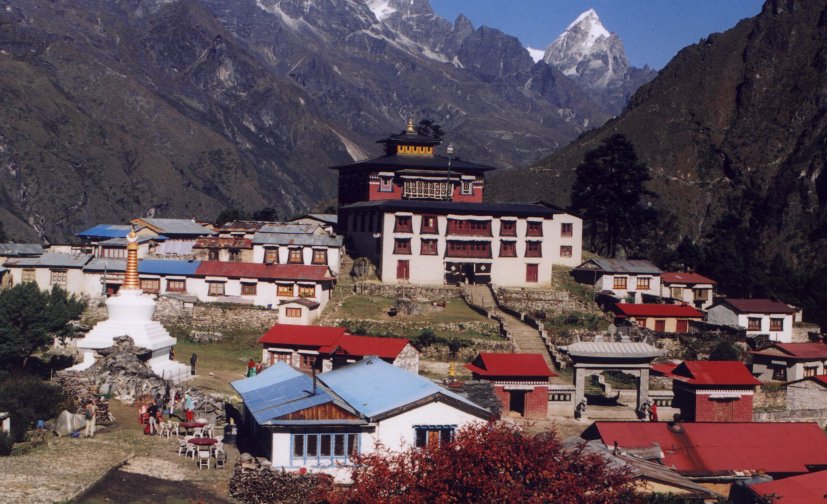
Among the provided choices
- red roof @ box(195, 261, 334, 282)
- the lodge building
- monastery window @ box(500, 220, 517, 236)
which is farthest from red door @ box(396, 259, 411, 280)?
monastery window @ box(500, 220, 517, 236)

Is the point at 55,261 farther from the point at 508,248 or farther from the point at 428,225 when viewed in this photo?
the point at 508,248

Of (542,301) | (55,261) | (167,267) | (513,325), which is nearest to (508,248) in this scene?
(542,301)

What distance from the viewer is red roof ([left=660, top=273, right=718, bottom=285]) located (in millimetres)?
77062

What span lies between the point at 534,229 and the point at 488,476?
4748cm

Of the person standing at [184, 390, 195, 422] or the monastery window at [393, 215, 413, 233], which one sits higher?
the monastery window at [393, 215, 413, 233]

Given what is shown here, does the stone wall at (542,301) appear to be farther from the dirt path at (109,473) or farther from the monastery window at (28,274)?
the dirt path at (109,473)

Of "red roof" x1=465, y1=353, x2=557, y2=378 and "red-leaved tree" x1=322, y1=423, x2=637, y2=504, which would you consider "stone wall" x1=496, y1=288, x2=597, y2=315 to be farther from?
"red-leaved tree" x1=322, y1=423, x2=637, y2=504

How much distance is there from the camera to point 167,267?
69.0 metres

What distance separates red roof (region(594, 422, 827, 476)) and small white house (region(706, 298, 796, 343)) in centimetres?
2874

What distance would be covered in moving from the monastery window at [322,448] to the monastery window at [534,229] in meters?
40.0

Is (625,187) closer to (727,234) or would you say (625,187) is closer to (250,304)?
(727,234)

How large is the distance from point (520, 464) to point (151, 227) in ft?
191

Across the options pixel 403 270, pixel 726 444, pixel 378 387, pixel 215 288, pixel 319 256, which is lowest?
pixel 726 444

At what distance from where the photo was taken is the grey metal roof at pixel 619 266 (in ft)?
243
